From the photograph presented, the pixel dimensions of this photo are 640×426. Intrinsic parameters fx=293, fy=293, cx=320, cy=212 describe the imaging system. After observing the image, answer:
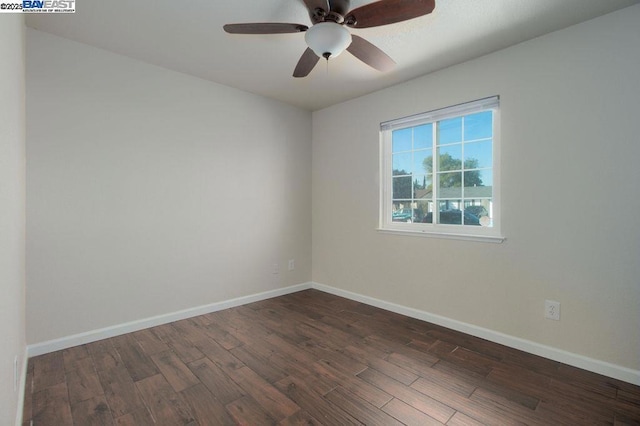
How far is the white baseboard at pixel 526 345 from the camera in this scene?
193cm

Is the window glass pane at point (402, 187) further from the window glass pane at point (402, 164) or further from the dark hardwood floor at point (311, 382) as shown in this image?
the dark hardwood floor at point (311, 382)

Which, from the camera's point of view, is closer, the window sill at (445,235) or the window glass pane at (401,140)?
the window sill at (445,235)

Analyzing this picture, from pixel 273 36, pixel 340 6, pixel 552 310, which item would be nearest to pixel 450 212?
pixel 552 310

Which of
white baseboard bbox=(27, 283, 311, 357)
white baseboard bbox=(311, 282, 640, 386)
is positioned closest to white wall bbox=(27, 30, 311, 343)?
white baseboard bbox=(27, 283, 311, 357)

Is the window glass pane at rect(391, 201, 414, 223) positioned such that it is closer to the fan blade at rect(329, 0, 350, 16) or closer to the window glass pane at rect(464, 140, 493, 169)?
the window glass pane at rect(464, 140, 493, 169)

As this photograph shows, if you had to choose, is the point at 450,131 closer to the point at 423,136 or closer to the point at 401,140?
the point at 423,136

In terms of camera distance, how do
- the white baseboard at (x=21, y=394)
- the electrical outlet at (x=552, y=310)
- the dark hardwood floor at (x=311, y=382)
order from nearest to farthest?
the white baseboard at (x=21, y=394)
the dark hardwood floor at (x=311, y=382)
the electrical outlet at (x=552, y=310)

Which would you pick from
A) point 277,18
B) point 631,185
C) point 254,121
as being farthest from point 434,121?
point 254,121

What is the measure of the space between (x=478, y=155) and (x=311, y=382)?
2.32m

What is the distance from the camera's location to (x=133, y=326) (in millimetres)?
2611

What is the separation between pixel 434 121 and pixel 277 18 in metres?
1.73

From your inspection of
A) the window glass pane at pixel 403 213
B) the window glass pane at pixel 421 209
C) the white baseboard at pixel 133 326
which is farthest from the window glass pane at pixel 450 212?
the white baseboard at pixel 133 326

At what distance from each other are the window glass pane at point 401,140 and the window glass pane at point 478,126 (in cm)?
60

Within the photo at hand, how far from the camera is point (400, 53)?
2.49 m
